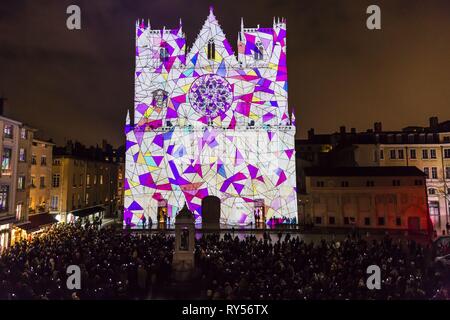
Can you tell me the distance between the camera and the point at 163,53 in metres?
35.8

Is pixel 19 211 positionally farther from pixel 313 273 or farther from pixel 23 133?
pixel 313 273

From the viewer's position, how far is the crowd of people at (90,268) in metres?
11.5

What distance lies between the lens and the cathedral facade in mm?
33812

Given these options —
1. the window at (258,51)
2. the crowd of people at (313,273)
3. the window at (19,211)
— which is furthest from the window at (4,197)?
the window at (258,51)

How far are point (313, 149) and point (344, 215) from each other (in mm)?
22804

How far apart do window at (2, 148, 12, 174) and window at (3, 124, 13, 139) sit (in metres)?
0.96

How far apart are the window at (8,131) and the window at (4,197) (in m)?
3.53

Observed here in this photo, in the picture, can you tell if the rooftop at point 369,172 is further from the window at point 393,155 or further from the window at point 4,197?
the window at point 4,197

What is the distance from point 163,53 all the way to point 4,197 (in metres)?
20.8

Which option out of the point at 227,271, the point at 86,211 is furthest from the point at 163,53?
the point at 227,271
